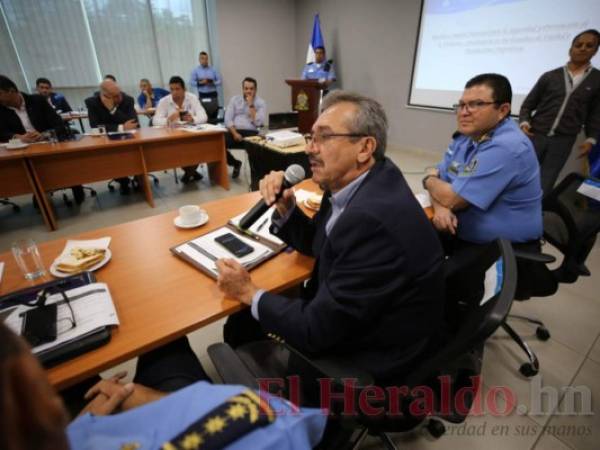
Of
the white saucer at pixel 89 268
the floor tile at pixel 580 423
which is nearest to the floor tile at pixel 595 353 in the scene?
the floor tile at pixel 580 423

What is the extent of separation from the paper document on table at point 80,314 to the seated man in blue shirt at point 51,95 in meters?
5.28

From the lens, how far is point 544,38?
A: 3.48 meters

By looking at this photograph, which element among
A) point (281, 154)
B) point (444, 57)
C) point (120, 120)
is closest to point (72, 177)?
point (120, 120)

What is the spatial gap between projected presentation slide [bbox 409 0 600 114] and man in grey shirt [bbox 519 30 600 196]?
2.87 ft

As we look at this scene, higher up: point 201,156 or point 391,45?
point 391,45

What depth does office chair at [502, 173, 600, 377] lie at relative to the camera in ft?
4.41

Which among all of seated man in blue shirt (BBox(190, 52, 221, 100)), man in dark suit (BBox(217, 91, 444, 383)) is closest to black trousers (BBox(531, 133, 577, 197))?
man in dark suit (BBox(217, 91, 444, 383))

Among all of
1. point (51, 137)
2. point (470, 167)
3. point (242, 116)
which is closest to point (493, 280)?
point (470, 167)

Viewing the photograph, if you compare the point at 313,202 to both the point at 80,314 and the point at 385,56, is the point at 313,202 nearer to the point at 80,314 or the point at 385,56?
the point at 80,314

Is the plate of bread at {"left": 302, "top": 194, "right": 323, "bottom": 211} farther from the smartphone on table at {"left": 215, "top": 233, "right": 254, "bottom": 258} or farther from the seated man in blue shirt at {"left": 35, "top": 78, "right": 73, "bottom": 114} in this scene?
the seated man in blue shirt at {"left": 35, "top": 78, "right": 73, "bottom": 114}

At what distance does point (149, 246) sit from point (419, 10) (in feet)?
17.3

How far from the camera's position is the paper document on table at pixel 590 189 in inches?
52.8

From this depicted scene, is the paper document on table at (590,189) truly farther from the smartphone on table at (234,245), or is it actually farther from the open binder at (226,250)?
the smartphone on table at (234,245)

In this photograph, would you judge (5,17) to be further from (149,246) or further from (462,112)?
(462,112)
